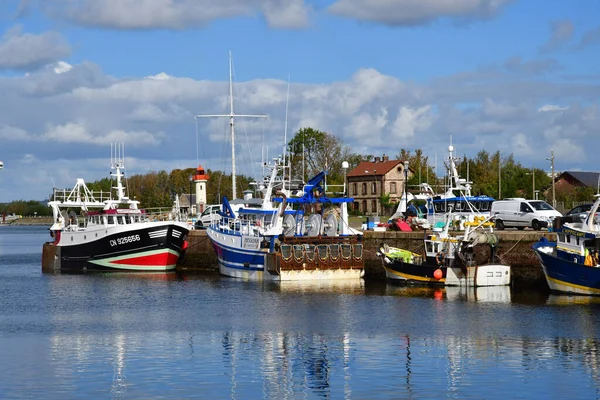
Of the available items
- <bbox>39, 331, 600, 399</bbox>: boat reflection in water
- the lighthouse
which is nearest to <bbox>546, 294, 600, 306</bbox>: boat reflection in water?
<bbox>39, 331, 600, 399</bbox>: boat reflection in water

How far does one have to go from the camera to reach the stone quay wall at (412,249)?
51.4 m

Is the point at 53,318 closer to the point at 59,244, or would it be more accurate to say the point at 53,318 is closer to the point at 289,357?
the point at 289,357

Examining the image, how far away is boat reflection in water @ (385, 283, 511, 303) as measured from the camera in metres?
46.6

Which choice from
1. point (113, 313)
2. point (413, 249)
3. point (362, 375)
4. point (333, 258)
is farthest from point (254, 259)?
point (362, 375)

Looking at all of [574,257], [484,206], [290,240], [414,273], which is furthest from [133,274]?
[574,257]

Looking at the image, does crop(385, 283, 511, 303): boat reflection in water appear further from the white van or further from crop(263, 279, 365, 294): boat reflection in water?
the white van

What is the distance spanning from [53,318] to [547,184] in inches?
3111

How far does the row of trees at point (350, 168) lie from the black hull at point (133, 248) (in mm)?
13994

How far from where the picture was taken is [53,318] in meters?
42.5

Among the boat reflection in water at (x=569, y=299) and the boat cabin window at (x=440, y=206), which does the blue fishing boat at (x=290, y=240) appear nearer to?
the boat cabin window at (x=440, y=206)

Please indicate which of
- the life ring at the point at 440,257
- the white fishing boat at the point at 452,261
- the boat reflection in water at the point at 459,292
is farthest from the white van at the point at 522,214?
the boat reflection in water at the point at 459,292

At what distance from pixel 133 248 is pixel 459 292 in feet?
84.8

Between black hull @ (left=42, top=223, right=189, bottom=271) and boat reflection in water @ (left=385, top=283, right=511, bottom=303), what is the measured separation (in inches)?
766

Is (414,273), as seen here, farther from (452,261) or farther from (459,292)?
(459,292)
